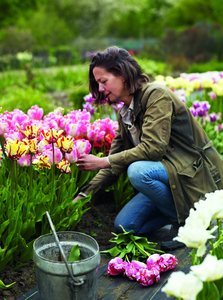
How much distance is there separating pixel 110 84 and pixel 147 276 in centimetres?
120

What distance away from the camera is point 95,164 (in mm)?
2123

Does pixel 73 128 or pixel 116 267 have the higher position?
pixel 73 128

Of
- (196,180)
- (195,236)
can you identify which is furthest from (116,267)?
(195,236)

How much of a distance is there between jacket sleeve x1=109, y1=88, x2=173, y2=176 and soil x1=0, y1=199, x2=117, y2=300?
487mm

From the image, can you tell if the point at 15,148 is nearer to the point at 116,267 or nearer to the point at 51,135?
the point at 51,135

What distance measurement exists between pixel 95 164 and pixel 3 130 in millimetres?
621

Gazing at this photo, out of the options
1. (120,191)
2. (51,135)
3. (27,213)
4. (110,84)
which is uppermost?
(110,84)

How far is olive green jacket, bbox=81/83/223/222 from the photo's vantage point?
81.9 inches

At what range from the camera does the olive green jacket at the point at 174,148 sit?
2.08 metres

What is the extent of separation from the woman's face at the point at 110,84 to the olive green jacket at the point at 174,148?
10 cm

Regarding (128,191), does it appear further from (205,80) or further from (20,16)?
(20,16)

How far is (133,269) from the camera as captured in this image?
180 cm

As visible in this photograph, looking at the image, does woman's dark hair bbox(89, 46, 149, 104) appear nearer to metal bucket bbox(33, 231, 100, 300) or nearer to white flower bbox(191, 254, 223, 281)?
metal bucket bbox(33, 231, 100, 300)

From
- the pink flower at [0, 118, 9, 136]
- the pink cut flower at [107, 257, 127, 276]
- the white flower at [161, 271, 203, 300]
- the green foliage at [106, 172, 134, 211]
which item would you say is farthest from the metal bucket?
the green foliage at [106, 172, 134, 211]
